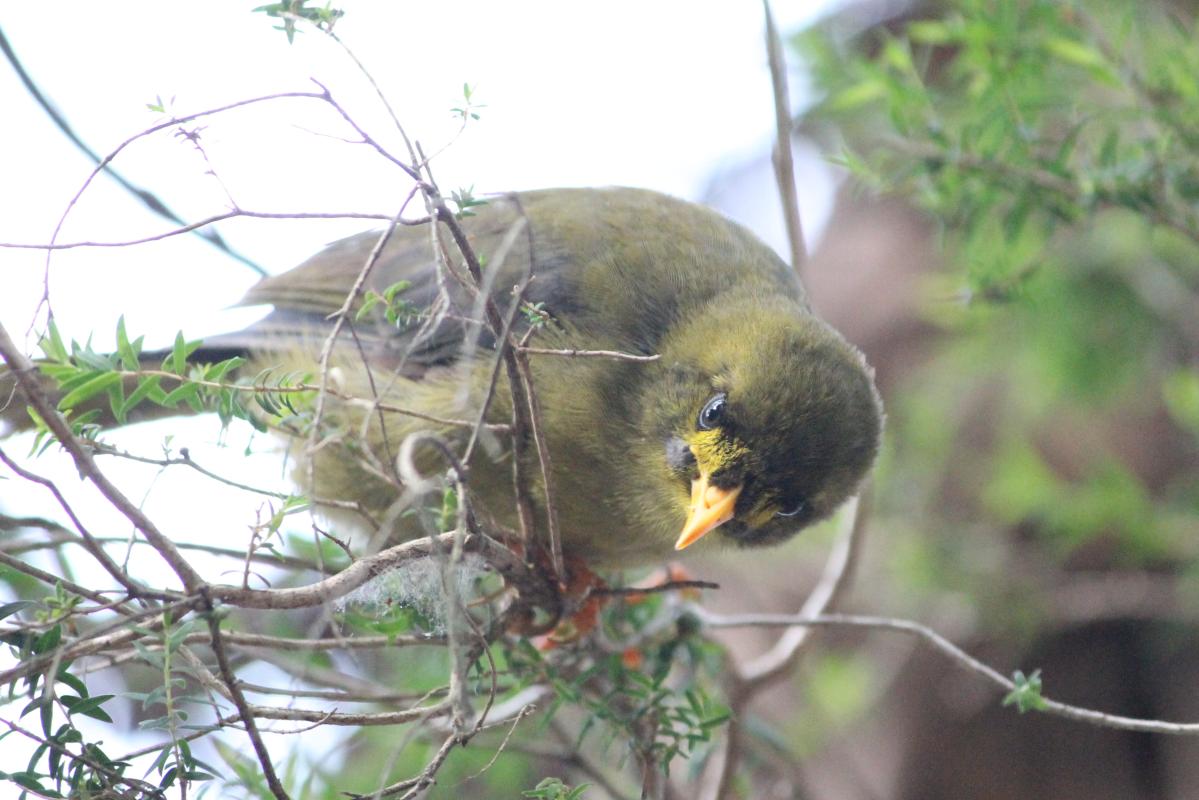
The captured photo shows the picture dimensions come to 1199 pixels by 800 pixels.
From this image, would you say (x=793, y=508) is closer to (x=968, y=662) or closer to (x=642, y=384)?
(x=642, y=384)

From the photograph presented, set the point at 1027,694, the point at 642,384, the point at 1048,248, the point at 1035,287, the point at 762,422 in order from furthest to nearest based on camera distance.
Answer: the point at 1035,287
the point at 1048,248
the point at 642,384
the point at 762,422
the point at 1027,694

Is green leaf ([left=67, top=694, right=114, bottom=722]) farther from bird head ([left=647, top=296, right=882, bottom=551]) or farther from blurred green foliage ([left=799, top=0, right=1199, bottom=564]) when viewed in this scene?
blurred green foliage ([left=799, top=0, right=1199, bottom=564])

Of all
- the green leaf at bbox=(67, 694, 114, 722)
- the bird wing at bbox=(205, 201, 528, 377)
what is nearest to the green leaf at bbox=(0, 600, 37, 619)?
the green leaf at bbox=(67, 694, 114, 722)

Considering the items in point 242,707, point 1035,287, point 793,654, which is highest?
→ point 242,707

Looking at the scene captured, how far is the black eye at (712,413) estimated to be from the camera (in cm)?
320

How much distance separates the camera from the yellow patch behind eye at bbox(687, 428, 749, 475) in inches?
123

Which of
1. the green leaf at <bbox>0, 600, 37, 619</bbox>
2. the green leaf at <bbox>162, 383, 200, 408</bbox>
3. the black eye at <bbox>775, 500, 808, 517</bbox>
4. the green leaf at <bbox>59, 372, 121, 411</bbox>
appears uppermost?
the green leaf at <bbox>59, 372, 121, 411</bbox>

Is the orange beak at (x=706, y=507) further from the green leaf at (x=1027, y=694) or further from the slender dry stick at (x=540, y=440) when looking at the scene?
the green leaf at (x=1027, y=694)

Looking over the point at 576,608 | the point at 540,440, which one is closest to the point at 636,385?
the point at 576,608

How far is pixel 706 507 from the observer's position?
3.06 meters

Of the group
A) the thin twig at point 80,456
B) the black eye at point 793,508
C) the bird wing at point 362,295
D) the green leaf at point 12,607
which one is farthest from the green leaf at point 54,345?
the black eye at point 793,508

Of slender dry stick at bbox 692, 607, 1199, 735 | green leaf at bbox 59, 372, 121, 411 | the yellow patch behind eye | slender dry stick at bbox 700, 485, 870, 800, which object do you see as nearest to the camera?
green leaf at bbox 59, 372, 121, 411

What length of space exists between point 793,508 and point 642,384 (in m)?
0.54

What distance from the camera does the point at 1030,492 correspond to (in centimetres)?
503
